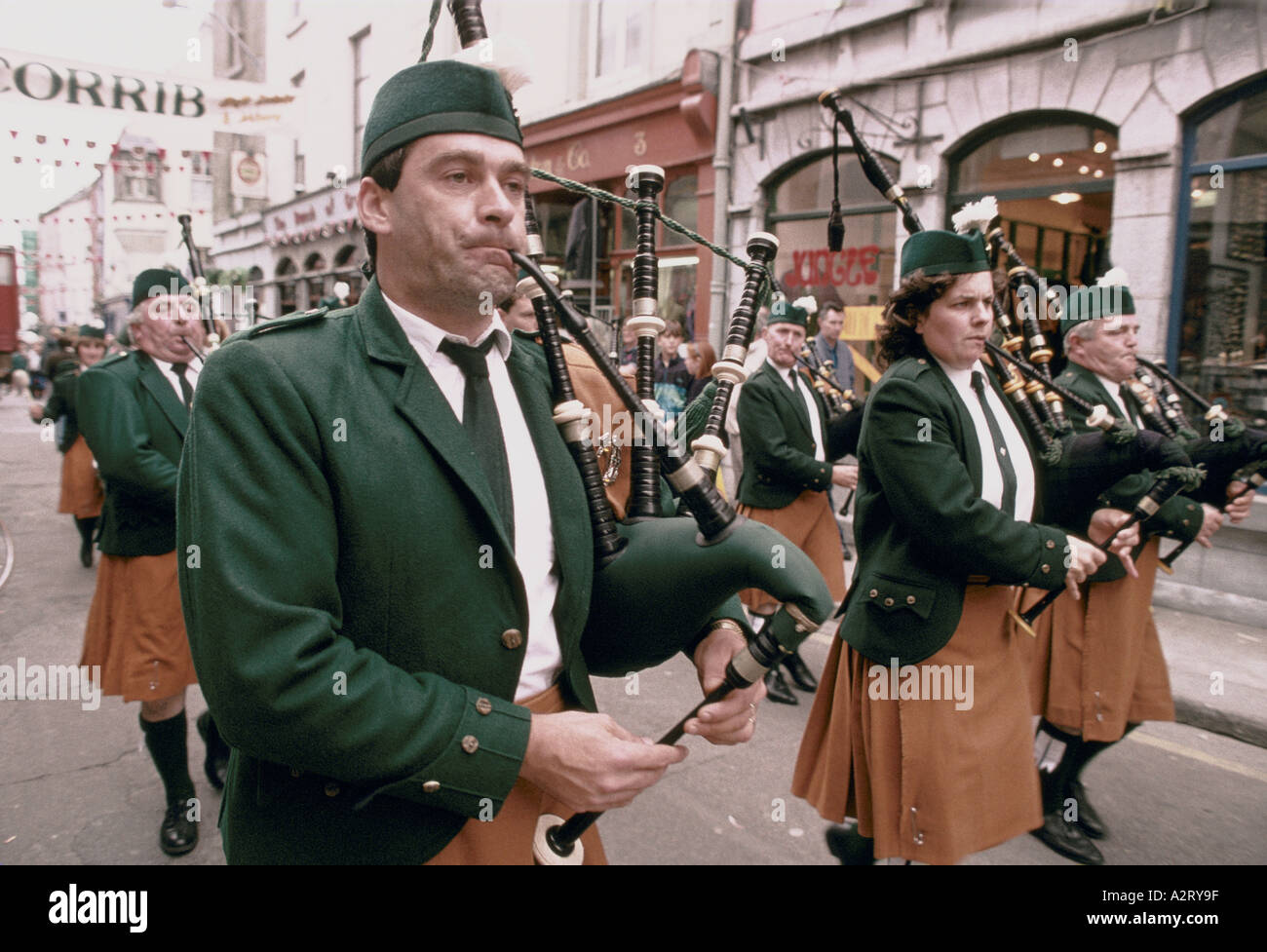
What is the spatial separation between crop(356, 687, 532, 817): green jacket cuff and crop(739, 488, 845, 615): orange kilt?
380 centimetres

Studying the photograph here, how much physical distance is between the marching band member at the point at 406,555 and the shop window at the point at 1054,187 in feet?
25.1

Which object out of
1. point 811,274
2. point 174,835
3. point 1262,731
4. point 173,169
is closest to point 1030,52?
point 811,274

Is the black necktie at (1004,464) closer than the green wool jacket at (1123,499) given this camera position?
Yes

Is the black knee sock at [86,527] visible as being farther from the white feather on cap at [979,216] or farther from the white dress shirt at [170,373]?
the white feather on cap at [979,216]

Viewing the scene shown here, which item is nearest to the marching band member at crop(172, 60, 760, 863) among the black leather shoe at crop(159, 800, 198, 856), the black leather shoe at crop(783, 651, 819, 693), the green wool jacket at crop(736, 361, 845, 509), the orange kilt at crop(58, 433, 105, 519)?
the black leather shoe at crop(159, 800, 198, 856)

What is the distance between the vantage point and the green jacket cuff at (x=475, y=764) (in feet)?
4.01

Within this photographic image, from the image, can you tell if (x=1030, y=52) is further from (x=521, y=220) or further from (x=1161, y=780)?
(x=521, y=220)

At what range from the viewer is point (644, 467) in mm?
1511

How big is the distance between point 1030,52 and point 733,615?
27.5ft

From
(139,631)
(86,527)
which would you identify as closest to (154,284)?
(139,631)

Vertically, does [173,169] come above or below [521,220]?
above

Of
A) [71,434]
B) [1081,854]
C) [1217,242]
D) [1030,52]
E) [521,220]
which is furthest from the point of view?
[1030,52]

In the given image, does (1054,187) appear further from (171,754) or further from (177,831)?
(177,831)

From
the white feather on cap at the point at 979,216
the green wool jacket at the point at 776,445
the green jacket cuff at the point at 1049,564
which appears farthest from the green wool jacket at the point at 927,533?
the green wool jacket at the point at 776,445
